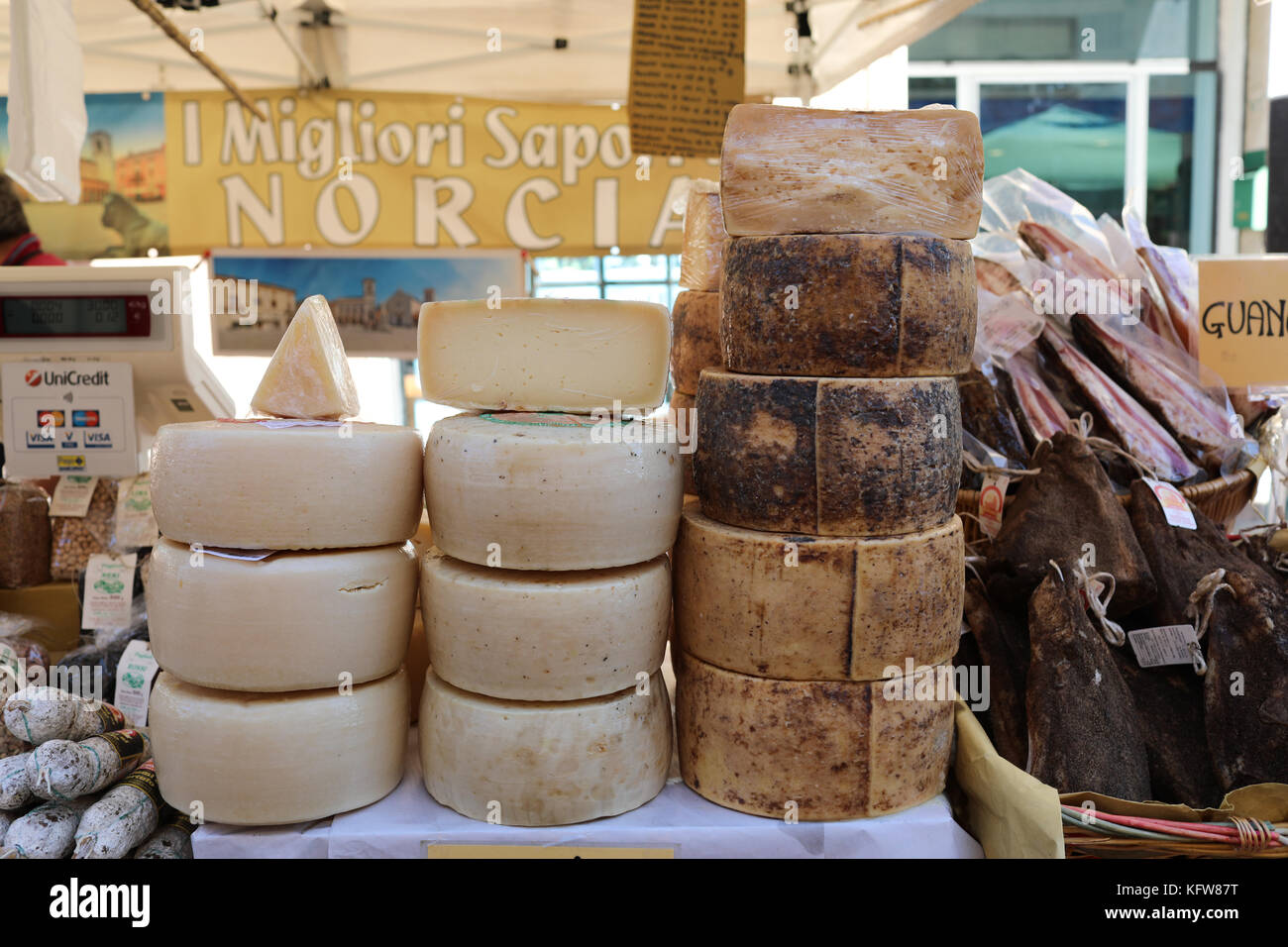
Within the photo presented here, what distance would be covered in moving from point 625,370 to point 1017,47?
586 cm

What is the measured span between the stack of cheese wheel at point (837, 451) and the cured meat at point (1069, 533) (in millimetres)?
305

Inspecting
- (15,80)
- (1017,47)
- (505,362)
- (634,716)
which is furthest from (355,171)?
(1017,47)

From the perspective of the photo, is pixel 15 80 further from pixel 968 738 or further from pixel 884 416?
pixel 968 738

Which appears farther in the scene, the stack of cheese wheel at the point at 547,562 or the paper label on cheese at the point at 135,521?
the paper label on cheese at the point at 135,521

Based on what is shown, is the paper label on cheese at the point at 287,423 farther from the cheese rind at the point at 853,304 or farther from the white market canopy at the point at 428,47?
the white market canopy at the point at 428,47

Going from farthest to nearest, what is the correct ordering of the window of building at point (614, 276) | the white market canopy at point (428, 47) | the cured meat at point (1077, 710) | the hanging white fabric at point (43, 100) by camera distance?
the window of building at point (614, 276) → the white market canopy at point (428, 47) → the hanging white fabric at point (43, 100) → the cured meat at point (1077, 710)

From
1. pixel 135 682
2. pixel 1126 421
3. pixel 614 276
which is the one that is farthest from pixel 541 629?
pixel 614 276

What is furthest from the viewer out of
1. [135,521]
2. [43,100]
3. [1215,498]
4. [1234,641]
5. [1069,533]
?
[43,100]

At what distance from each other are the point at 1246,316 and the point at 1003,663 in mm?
1008

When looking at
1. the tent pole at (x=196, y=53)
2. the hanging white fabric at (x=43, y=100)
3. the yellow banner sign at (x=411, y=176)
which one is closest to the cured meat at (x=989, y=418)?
the hanging white fabric at (x=43, y=100)

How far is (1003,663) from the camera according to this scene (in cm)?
161

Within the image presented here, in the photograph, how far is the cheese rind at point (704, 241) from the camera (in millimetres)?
1773

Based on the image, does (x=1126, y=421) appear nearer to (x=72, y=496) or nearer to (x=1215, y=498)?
(x=1215, y=498)
